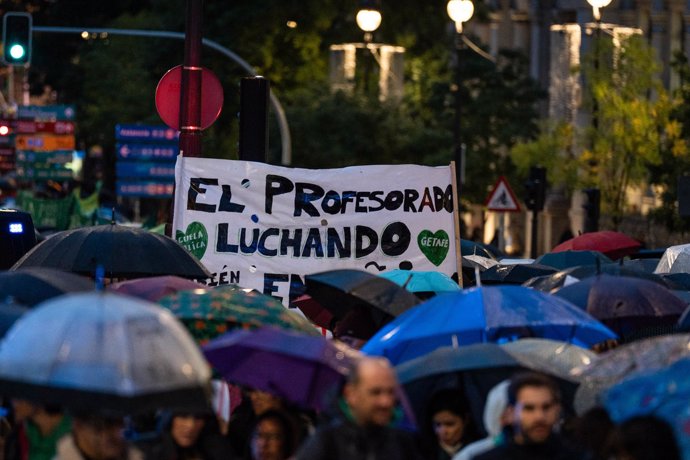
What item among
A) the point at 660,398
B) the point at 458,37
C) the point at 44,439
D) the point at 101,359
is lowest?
the point at 44,439

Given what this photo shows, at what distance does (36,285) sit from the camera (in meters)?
11.7

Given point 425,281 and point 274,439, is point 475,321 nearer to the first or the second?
point 274,439

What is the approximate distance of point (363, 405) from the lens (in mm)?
7969

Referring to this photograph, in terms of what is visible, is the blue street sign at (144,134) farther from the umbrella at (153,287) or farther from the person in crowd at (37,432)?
the person in crowd at (37,432)

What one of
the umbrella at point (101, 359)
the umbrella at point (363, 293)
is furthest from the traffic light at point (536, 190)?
the umbrella at point (101, 359)

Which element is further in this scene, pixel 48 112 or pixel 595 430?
pixel 48 112

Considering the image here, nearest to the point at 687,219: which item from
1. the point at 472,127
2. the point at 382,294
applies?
the point at 472,127

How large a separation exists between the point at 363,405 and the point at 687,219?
2949cm

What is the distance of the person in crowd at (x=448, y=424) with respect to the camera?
10141 millimetres

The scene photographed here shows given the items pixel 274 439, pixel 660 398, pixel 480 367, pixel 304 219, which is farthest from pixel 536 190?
pixel 660 398

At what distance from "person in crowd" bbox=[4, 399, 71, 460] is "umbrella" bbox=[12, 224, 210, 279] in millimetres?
6040

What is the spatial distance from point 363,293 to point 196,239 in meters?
4.25

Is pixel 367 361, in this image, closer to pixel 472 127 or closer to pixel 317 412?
pixel 317 412

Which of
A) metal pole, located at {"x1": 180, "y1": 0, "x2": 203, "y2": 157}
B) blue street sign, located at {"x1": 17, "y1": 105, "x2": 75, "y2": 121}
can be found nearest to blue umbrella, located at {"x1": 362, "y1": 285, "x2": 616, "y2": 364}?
metal pole, located at {"x1": 180, "y1": 0, "x2": 203, "y2": 157}
